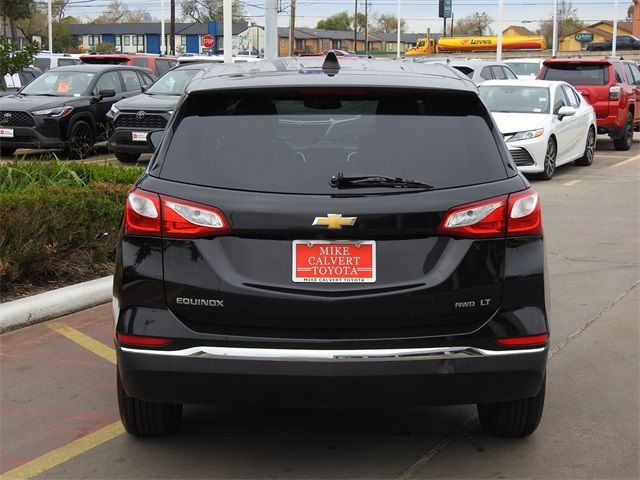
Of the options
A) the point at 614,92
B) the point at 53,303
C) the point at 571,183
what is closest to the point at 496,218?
the point at 53,303

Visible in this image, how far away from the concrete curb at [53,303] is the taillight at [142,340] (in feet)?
9.29

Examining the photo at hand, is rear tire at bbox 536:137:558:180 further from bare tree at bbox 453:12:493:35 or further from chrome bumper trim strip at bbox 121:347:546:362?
bare tree at bbox 453:12:493:35

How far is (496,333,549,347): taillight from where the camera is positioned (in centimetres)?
375

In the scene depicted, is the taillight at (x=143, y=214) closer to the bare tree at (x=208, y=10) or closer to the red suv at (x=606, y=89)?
the red suv at (x=606, y=89)

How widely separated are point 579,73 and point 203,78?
1789cm

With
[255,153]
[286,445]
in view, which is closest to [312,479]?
[286,445]

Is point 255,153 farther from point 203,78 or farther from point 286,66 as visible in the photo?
point 286,66

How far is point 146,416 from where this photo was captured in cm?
434

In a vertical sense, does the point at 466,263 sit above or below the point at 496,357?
above

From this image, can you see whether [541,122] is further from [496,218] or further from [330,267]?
Answer: [330,267]

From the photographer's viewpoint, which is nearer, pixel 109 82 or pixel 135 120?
pixel 135 120

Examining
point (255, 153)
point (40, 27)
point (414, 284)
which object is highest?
point (40, 27)

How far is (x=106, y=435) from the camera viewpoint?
4555mm

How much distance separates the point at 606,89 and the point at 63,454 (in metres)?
18.0
